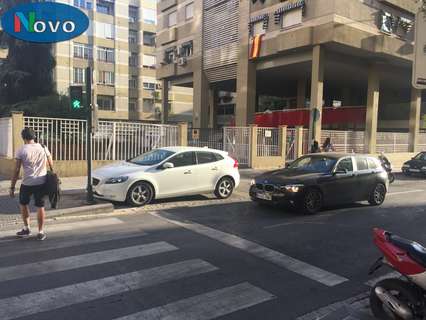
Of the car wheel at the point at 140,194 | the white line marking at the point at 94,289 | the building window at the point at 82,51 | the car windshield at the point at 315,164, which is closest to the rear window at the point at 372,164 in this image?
the car windshield at the point at 315,164

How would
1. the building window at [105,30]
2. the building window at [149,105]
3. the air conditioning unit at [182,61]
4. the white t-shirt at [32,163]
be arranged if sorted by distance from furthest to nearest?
the building window at [149,105]
the building window at [105,30]
the air conditioning unit at [182,61]
the white t-shirt at [32,163]

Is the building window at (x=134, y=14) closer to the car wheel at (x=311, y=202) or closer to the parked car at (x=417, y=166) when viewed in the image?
the parked car at (x=417, y=166)

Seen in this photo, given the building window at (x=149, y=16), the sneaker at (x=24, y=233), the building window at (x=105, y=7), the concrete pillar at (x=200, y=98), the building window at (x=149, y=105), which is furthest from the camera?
the building window at (x=149, y=105)

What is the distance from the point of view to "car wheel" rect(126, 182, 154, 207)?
10188mm

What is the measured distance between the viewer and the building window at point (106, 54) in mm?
54375

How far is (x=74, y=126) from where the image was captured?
15141 millimetres

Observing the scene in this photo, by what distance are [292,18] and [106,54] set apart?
120 feet

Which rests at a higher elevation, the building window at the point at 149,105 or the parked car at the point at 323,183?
the building window at the point at 149,105

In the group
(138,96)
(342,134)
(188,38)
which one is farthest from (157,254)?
(138,96)

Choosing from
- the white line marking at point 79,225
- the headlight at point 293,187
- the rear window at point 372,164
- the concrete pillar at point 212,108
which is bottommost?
the white line marking at point 79,225

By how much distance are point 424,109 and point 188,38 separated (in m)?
22.8

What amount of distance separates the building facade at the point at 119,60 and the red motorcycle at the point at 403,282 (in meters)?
51.0

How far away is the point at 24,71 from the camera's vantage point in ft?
95.1

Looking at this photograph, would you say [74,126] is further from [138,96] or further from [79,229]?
[138,96]
